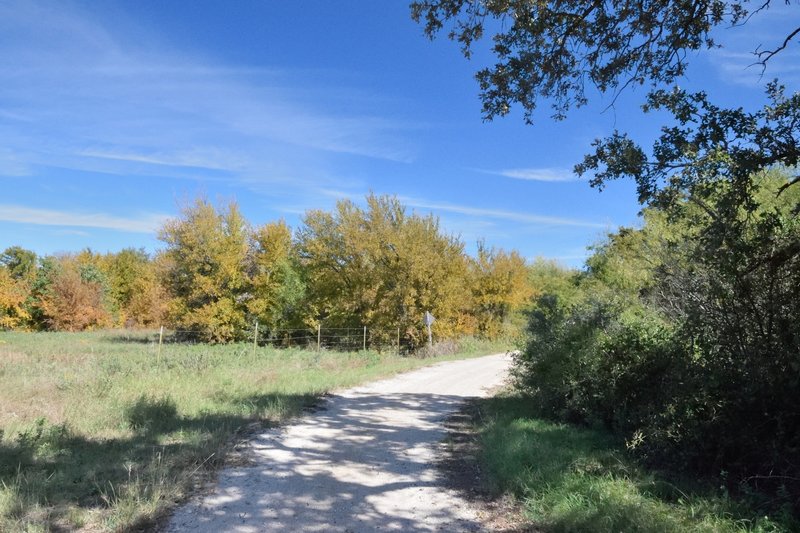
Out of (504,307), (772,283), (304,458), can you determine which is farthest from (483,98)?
(504,307)

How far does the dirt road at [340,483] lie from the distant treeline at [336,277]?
17808mm

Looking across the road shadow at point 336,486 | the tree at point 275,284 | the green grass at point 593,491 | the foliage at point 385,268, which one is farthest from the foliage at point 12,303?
the green grass at point 593,491

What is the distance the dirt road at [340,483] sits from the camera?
4852mm

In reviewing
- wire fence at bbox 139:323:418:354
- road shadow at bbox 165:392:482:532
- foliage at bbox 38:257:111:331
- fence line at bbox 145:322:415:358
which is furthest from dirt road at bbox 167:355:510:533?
foliage at bbox 38:257:111:331

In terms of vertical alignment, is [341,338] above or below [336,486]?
above

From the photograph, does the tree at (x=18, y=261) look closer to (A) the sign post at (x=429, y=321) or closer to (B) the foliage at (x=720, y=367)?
(A) the sign post at (x=429, y=321)

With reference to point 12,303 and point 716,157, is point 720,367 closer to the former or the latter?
point 716,157

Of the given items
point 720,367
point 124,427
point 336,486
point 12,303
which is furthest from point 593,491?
point 12,303

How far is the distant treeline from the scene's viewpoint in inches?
1127

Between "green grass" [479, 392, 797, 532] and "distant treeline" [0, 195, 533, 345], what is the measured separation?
20.7 m

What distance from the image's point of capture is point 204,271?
105 ft

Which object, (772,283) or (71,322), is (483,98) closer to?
(772,283)

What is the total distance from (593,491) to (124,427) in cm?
731

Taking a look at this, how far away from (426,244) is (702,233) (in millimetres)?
23022
